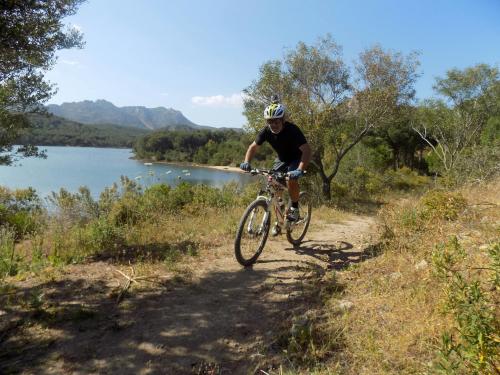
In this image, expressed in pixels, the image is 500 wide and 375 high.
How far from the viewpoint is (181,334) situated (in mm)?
3734

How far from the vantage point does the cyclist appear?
6030mm

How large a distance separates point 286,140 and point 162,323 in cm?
388

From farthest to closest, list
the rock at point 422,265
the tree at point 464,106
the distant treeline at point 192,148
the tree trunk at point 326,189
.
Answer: the distant treeline at point 192,148 < the tree at point 464,106 < the tree trunk at point 326,189 < the rock at point 422,265

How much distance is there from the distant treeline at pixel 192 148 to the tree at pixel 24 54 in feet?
247

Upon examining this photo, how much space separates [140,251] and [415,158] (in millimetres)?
67539

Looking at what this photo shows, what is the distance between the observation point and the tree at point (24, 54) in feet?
20.6

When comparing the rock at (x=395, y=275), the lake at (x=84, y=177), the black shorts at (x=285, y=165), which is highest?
the black shorts at (x=285, y=165)

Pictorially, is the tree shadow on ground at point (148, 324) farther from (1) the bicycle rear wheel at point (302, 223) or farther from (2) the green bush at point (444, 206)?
(2) the green bush at point (444, 206)

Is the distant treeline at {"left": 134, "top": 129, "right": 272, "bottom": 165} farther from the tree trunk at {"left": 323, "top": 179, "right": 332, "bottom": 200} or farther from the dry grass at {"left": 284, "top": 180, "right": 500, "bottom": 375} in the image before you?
the dry grass at {"left": 284, "top": 180, "right": 500, "bottom": 375}

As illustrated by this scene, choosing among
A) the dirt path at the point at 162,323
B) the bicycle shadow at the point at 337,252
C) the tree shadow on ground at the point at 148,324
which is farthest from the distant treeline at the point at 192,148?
the tree shadow on ground at the point at 148,324

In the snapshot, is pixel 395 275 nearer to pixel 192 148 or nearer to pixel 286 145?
pixel 286 145

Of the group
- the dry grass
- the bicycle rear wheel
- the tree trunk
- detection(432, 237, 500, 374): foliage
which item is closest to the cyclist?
the bicycle rear wheel

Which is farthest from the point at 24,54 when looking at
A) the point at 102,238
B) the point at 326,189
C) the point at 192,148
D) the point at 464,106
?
the point at 192,148

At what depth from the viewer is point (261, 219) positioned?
616cm
